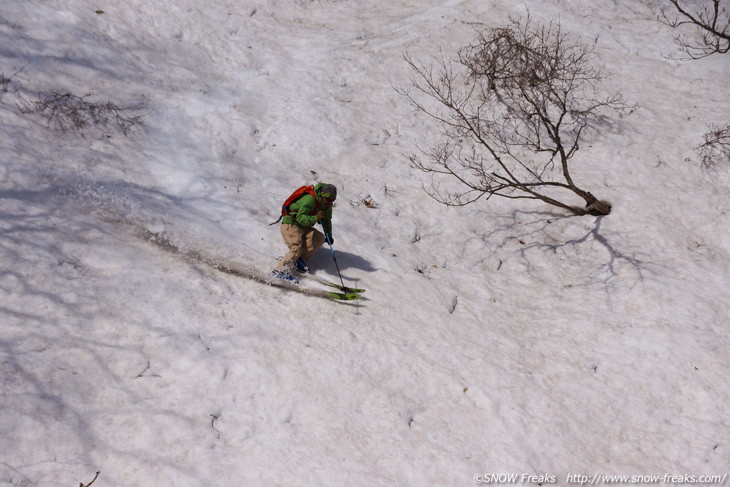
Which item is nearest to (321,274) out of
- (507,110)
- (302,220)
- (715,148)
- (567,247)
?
(302,220)

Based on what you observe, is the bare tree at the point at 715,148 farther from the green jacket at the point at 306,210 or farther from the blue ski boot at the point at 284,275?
the blue ski boot at the point at 284,275

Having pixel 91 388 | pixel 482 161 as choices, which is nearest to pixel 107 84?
pixel 91 388

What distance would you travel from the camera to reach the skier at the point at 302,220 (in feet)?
23.7

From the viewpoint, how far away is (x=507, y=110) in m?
11.2

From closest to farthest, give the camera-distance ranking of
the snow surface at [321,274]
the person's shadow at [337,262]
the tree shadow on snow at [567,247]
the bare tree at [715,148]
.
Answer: the snow surface at [321,274] → the person's shadow at [337,262] → the tree shadow on snow at [567,247] → the bare tree at [715,148]

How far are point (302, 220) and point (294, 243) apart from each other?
0.36 metres

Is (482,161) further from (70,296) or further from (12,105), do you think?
(12,105)

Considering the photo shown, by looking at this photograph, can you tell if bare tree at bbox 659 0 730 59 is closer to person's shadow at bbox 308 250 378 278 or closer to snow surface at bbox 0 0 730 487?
snow surface at bbox 0 0 730 487

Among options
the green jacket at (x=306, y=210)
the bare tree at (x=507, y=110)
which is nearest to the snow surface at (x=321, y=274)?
the bare tree at (x=507, y=110)

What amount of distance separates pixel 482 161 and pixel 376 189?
2244mm

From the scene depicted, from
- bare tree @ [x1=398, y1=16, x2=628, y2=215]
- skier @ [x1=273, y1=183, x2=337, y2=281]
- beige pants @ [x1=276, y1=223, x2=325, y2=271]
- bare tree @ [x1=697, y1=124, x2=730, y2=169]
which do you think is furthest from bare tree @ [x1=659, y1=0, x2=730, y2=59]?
beige pants @ [x1=276, y1=223, x2=325, y2=271]

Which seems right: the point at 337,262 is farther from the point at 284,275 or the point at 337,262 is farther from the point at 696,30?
the point at 696,30

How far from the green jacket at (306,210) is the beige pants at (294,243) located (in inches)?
3.9

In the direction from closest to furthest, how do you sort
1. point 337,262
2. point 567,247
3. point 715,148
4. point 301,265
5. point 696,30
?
1. point 301,265
2. point 337,262
3. point 567,247
4. point 715,148
5. point 696,30
